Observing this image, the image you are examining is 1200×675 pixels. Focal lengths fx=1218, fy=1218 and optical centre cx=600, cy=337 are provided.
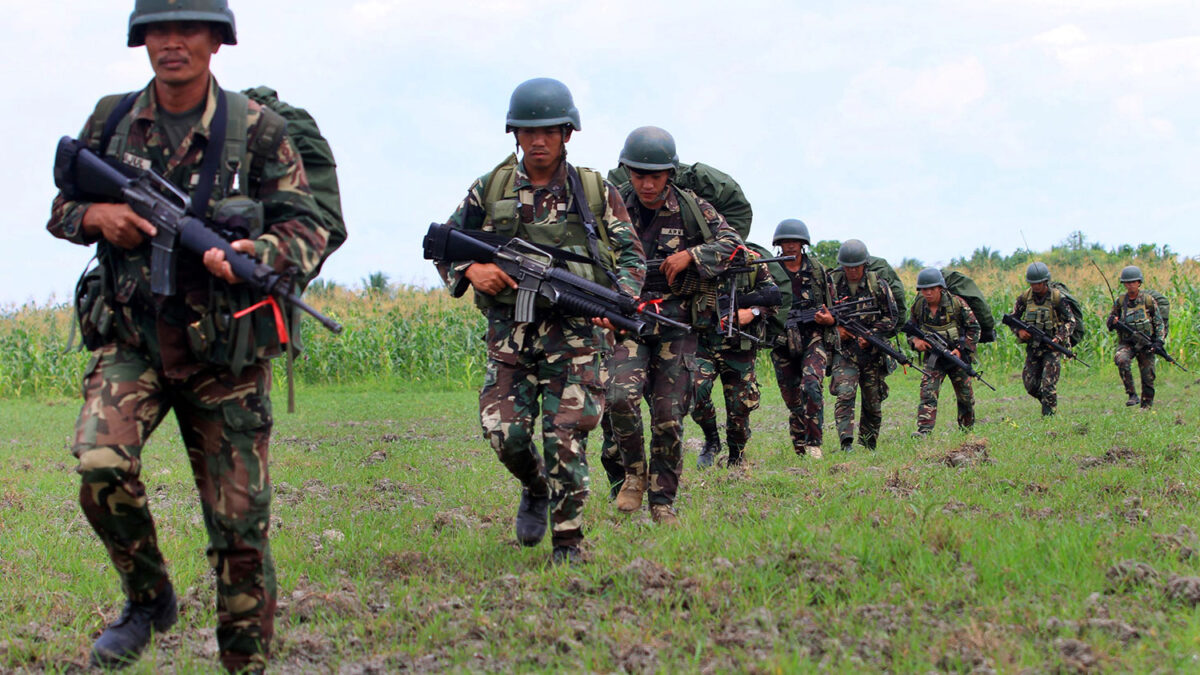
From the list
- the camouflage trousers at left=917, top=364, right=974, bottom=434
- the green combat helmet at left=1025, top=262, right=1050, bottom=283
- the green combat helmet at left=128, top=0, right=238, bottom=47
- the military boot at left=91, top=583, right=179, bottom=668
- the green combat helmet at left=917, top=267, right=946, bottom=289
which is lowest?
the military boot at left=91, top=583, right=179, bottom=668

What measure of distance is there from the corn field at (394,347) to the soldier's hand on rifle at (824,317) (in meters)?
13.0

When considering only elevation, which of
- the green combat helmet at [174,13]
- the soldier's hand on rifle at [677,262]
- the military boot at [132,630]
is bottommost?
the military boot at [132,630]

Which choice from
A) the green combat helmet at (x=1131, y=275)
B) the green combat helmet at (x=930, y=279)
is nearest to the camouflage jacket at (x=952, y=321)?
the green combat helmet at (x=930, y=279)

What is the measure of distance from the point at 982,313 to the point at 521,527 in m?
11.1

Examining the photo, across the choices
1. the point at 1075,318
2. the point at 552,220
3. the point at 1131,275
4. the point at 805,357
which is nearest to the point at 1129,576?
the point at 552,220

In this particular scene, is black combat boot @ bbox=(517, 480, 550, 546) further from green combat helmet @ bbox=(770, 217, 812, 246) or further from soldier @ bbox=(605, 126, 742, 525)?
green combat helmet @ bbox=(770, 217, 812, 246)

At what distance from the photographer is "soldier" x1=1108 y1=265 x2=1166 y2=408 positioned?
19109 mm

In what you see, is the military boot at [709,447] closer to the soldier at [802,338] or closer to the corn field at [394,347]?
the soldier at [802,338]

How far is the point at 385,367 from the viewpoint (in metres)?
25.5

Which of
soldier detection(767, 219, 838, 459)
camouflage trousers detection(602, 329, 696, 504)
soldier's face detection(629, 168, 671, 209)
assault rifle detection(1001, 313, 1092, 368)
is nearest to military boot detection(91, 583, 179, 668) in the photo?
camouflage trousers detection(602, 329, 696, 504)

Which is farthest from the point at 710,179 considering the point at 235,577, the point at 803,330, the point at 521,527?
the point at 235,577

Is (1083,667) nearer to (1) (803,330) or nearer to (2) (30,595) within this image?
(2) (30,595)

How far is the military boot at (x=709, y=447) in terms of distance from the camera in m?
11.8

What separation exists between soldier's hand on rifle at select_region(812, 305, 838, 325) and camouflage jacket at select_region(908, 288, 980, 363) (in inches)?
126
